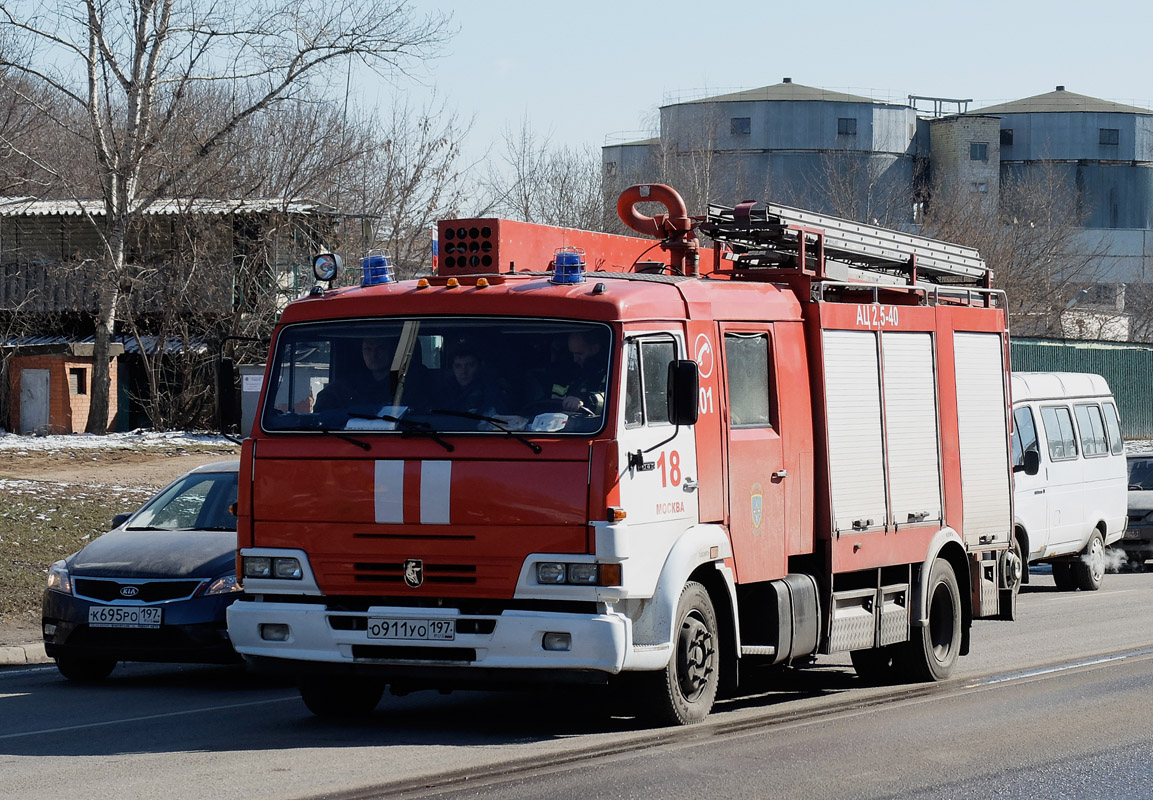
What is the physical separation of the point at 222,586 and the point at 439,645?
3.19 meters

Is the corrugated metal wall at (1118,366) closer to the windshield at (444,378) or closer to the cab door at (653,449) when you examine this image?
the cab door at (653,449)

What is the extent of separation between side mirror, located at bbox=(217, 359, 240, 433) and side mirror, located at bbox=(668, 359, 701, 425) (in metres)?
2.60

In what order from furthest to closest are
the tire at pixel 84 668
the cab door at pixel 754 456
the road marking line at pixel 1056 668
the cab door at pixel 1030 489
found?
the cab door at pixel 1030 489 → the road marking line at pixel 1056 668 → the tire at pixel 84 668 → the cab door at pixel 754 456

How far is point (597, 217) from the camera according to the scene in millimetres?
48250

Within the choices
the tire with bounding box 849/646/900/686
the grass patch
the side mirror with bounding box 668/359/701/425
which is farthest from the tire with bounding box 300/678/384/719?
the grass patch

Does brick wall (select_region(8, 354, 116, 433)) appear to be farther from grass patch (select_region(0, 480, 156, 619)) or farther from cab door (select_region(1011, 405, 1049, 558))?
cab door (select_region(1011, 405, 1049, 558))

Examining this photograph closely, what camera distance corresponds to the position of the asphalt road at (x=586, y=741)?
7094 mm

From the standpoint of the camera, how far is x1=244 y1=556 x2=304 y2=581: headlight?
27.1ft

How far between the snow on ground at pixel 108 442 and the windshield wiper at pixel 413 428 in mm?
19673

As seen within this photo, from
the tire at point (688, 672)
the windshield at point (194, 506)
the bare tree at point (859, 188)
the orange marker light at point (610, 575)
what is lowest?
the tire at point (688, 672)

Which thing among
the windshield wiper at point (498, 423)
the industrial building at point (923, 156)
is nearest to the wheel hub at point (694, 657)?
the windshield wiper at point (498, 423)

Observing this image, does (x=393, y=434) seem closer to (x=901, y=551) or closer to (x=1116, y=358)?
(x=901, y=551)

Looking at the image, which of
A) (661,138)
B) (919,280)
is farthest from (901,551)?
(661,138)

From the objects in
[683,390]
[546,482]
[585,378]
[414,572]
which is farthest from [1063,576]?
[414,572]
